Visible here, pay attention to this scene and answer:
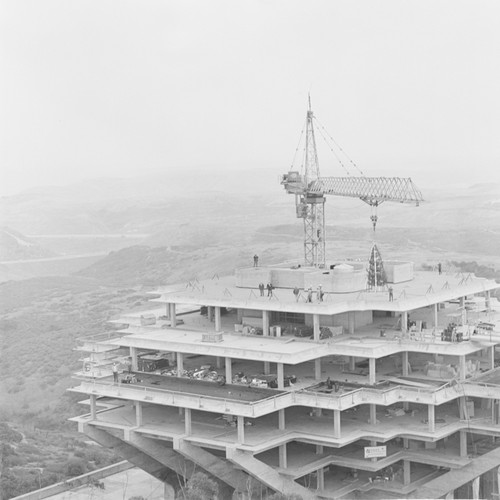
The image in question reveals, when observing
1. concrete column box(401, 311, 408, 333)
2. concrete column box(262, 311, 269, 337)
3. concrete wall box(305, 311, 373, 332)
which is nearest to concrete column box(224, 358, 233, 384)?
concrete column box(262, 311, 269, 337)

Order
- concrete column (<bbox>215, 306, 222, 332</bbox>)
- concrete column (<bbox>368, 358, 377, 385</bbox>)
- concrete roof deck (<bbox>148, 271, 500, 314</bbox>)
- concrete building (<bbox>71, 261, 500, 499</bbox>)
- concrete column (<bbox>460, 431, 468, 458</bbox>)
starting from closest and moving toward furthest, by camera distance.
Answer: concrete building (<bbox>71, 261, 500, 499</bbox>) → concrete column (<bbox>368, 358, 377, 385</bbox>) → concrete column (<bbox>460, 431, 468, 458</bbox>) → concrete roof deck (<bbox>148, 271, 500, 314</bbox>) → concrete column (<bbox>215, 306, 222, 332</bbox>)

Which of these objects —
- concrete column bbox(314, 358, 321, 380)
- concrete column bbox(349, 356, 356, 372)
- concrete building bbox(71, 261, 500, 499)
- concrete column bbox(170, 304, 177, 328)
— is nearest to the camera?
concrete building bbox(71, 261, 500, 499)

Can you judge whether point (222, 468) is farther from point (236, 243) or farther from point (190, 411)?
point (236, 243)

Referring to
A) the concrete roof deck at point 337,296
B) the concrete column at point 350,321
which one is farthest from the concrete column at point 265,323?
the concrete column at point 350,321

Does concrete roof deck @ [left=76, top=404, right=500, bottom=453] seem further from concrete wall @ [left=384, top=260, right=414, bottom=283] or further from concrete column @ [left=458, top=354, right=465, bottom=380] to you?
concrete wall @ [left=384, top=260, right=414, bottom=283]

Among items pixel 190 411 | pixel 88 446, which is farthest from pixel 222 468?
pixel 88 446

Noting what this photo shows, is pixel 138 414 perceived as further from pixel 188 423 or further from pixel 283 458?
pixel 283 458

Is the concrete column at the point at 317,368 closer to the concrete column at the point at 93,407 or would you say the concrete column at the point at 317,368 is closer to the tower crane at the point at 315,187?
the concrete column at the point at 93,407

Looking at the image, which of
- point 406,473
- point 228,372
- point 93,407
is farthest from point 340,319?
point 93,407
